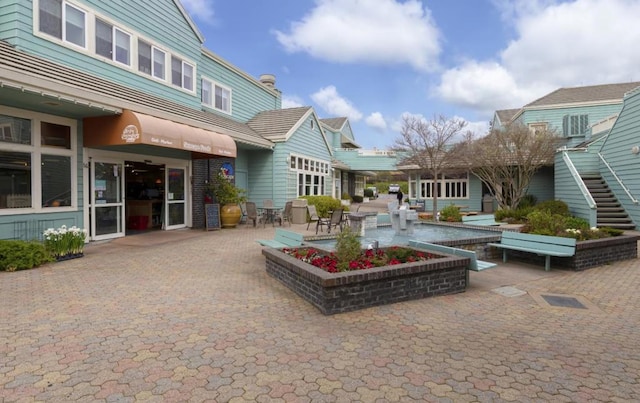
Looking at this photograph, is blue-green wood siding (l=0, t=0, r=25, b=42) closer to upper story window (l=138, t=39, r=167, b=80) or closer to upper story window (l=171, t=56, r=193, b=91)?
upper story window (l=138, t=39, r=167, b=80)

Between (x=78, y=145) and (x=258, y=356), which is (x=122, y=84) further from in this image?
(x=258, y=356)

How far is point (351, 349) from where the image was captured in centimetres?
404

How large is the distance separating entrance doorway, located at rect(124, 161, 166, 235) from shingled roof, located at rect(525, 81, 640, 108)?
25480 mm

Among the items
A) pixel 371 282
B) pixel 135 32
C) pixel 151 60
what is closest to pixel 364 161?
pixel 151 60

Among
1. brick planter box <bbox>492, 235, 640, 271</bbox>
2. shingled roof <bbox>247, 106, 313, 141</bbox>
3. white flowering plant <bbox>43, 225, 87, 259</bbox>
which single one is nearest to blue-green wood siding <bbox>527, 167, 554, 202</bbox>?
shingled roof <bbox>247, 106, 313, 141</bbox>

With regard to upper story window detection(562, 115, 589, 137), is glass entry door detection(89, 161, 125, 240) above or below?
below

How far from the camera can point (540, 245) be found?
8555mm

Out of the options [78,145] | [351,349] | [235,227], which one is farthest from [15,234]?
[351,349]

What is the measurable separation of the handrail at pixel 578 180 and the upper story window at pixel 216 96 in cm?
1609

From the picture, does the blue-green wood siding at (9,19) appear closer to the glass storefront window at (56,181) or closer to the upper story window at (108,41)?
the upper story window at (108,41)

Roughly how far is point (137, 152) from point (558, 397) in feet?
41.0

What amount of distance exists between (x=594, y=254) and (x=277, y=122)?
1481cm

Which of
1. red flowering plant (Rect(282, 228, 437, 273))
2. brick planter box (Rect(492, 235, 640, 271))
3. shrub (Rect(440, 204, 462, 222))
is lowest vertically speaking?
brick planter box (Rect(492, 235, 640, 271))

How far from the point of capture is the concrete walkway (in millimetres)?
3229
